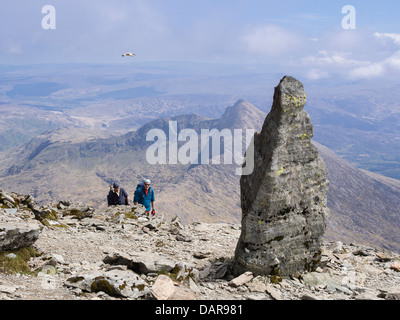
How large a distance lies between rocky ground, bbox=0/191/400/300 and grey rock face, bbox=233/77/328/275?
2.53ft

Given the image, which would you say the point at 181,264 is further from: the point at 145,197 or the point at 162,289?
the point at 145,197

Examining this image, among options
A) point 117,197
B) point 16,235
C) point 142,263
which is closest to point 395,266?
point 142,263

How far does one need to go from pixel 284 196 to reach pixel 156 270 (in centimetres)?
619

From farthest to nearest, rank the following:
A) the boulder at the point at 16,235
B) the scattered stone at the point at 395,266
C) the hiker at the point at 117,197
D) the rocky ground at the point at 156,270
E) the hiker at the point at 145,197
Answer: the hiker at the point at 117,197, the hiker at the point at 145,197, the scattered stone at the point at 395,266, the boulder at the point at 16,235, the rocky ground at the point at 156,270

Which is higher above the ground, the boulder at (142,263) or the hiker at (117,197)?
the hiker at (117,197)

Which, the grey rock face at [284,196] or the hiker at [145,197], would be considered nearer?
the grey rock face at [284,196]

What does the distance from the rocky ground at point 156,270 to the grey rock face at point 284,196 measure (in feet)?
2.53

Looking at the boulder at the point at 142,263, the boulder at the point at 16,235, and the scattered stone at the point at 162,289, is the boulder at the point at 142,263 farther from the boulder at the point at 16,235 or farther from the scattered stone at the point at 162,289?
the boulder at the point at 16,235

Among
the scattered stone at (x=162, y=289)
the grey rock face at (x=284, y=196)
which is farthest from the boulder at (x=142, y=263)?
the grey rock face at (x=284, y=196)

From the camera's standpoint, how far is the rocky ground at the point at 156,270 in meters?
11.7

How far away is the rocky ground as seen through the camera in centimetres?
1169

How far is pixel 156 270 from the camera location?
45.6ft

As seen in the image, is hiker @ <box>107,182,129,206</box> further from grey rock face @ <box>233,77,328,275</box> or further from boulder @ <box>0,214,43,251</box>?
grey rock face @ <box>233,77,328,275</box>
